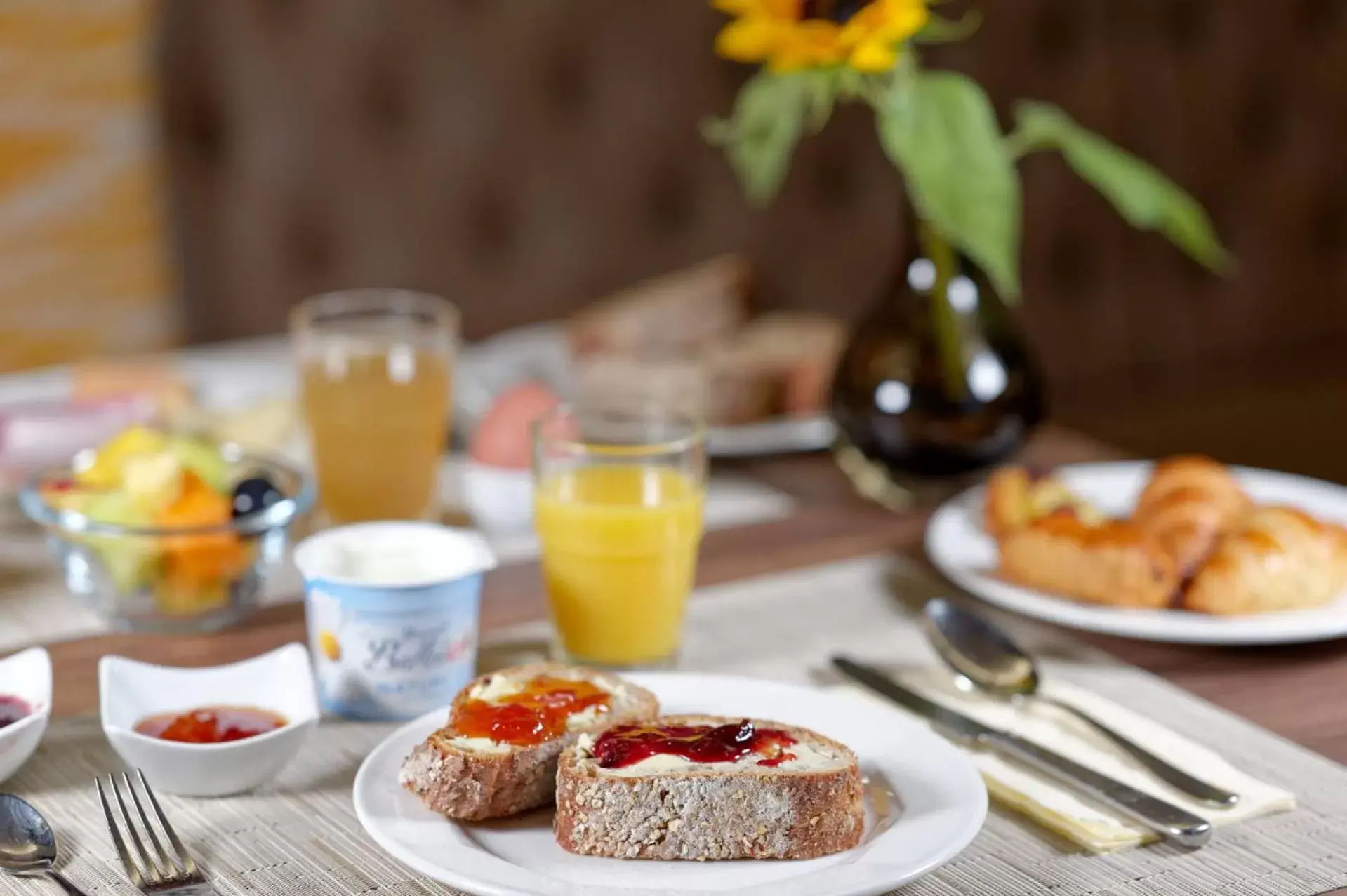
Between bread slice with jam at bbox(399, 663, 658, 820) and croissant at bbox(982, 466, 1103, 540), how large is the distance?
0.48 m

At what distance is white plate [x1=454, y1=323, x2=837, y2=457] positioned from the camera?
161 cm

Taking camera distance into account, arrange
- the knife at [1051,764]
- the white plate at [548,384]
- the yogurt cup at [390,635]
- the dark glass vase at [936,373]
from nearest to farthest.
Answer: the knife at [1051,764] → the yogurt cup at [390,635] → the dark glass vase at [936,373] → the white plate at [548,384]

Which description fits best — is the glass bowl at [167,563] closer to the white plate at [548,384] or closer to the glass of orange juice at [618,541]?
the glass of orange juice at [618,541]

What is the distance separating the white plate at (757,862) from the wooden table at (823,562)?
0.28 meters

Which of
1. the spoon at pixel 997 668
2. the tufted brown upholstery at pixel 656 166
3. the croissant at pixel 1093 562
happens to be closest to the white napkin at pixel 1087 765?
the spoon at pixel 997 668

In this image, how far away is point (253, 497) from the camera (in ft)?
3.79

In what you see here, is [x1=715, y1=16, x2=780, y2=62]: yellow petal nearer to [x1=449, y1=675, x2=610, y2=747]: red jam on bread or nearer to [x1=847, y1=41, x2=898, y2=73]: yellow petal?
[x1=847, y1=41, x2=898, y2=73]: yellow petal

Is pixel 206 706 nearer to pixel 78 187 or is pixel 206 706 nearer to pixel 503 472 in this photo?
pixel 503 472

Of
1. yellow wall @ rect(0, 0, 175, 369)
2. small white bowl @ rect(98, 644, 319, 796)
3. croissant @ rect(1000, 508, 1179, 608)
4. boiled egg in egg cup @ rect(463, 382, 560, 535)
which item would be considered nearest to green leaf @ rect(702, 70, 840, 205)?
boiled egg in egg cup @ rect(463, 382, 560, 535)

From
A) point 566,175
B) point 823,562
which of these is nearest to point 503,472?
point 823,562

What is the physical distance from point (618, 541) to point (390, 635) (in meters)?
0.19

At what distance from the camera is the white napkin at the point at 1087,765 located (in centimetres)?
87

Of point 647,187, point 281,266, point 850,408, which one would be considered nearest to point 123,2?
point 281,266

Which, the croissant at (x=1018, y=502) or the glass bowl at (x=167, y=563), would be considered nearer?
the glass bowl at (x=167, y=563)
